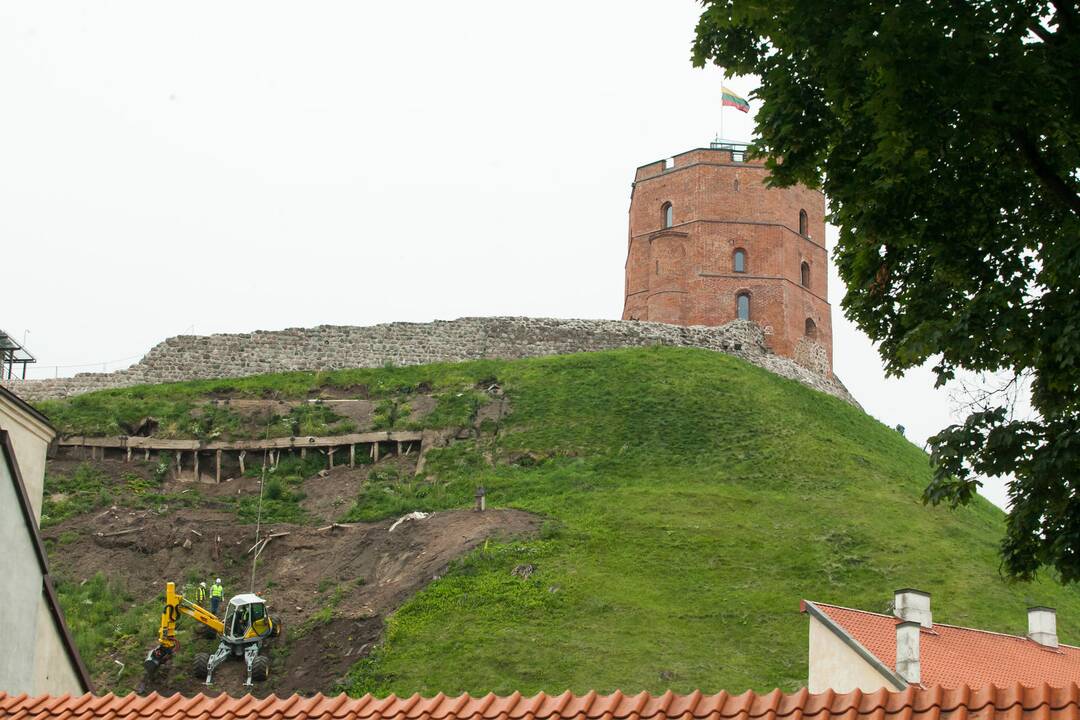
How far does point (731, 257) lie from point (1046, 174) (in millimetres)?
47370

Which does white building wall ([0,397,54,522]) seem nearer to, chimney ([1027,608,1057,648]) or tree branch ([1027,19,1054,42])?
tree branch ([1027,19,1054,42])

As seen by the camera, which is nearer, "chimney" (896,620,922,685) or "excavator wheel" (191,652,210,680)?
"chimney" (896,620,922,685)

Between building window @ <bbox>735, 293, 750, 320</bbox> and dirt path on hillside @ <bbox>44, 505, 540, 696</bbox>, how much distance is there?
2334cm

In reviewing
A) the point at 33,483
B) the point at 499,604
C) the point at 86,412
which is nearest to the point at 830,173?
the point at 33,483

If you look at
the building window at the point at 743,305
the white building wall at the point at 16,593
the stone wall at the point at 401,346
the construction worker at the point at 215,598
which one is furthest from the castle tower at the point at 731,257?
the white building wall at the point at 16,593

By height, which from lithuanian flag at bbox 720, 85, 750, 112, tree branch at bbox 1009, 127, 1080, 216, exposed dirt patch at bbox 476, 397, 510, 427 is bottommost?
tree branch at bbox 1009, 127, 1080, 216

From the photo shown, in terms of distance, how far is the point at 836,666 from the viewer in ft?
77.9

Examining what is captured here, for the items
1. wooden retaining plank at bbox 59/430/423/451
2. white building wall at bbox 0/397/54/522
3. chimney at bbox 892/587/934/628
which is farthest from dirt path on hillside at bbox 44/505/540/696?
white building wall at bbox 0/397/54/522

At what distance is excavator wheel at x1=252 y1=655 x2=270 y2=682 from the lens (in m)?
30.2

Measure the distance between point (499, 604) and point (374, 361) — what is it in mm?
23434

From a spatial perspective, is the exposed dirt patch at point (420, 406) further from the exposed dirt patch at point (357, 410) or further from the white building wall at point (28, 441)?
the white building wall at point (28, 441)

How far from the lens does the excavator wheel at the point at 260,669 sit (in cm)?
3016

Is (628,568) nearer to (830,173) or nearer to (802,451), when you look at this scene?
(802,451)

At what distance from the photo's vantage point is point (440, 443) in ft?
151
